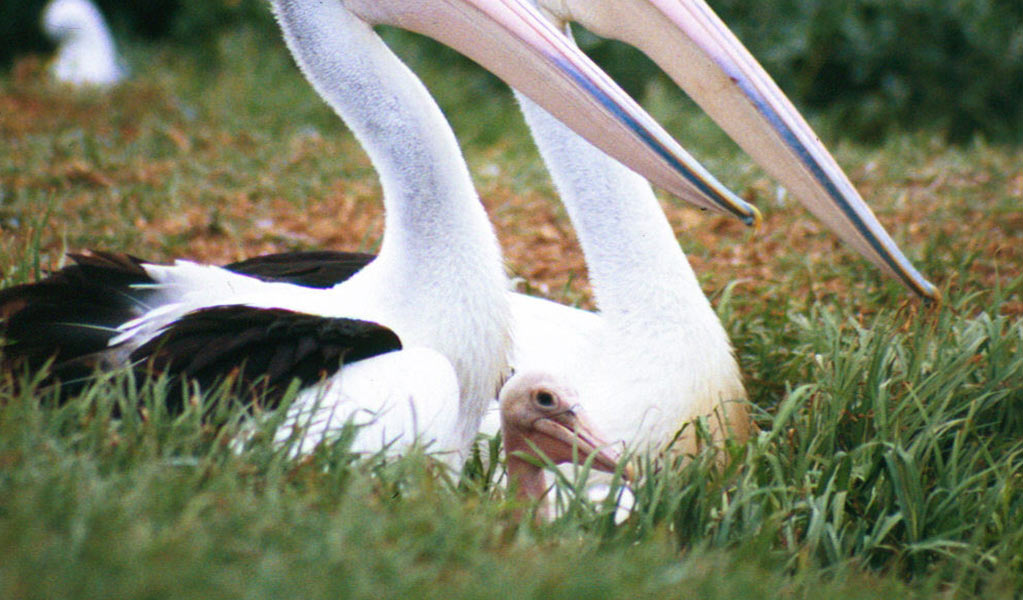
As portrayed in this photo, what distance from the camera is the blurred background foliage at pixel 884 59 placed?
8.01 metres

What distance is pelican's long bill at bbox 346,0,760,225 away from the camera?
110 inches

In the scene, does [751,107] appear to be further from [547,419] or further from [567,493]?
[567,493]

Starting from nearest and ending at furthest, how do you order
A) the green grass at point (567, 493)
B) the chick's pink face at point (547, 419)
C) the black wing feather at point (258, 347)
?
the green grass at point (567, 493)
the black wing feather at point (258, 347)
the chick's pink face at point (547, 419)

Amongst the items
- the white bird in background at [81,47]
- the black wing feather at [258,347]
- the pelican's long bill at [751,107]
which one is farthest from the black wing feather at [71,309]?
the white bird in background at [81,47]

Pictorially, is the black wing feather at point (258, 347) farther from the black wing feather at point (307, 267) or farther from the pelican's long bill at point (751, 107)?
the pelican's long bill at point (751, 107)

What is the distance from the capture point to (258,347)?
279 centimetres

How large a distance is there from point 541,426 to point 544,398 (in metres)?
0.07

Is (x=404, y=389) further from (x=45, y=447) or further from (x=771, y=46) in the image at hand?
(x=771, y=46)

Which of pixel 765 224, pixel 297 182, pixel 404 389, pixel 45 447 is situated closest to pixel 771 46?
pixel 765 224

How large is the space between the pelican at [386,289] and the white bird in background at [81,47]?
4.80m

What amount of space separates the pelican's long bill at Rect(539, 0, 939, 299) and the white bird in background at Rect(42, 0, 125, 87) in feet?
17.1

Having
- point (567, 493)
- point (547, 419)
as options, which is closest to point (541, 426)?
point (547, 419)

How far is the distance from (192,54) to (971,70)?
5766 millimetres

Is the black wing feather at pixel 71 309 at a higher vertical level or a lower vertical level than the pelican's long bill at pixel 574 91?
lower
